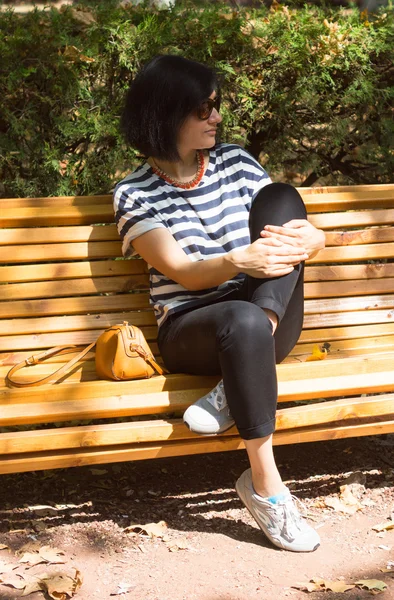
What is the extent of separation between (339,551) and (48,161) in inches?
90.6

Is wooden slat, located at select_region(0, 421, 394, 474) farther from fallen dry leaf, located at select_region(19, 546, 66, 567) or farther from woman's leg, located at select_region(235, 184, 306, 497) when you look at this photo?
fallen dry leaf, located at select_region(19, 546, 66, 567)

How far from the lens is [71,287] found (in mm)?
3713

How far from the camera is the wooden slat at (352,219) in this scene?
156 inches

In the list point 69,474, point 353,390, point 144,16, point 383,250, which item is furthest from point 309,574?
point 144,16

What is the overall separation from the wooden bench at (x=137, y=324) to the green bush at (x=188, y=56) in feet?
1.70

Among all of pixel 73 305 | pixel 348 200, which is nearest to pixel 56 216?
pixel 73 305

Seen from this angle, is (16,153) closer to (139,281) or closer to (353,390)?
(139,281)

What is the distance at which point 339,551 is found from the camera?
3.11 m

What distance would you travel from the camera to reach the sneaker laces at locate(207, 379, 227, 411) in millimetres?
3006

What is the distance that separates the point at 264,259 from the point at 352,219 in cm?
110

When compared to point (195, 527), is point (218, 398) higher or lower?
higher

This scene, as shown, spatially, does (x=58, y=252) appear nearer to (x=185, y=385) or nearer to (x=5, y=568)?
(x=185, y=385)

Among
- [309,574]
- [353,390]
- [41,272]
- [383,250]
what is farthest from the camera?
[383,250]

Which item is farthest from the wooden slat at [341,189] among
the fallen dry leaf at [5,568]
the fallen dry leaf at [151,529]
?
the fallen dry leaf at [5,568]
